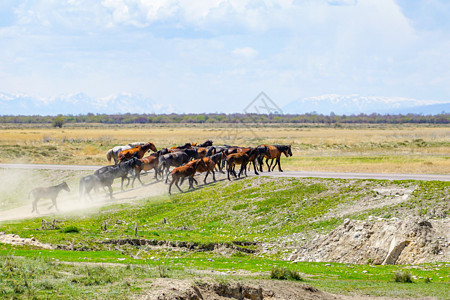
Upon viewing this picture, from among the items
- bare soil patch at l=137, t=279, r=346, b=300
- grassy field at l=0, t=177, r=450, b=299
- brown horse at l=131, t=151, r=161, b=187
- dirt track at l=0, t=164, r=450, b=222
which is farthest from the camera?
brown horse at l=131, t=151, r=161, b=187

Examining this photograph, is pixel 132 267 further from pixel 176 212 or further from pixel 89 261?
pixel 176 212

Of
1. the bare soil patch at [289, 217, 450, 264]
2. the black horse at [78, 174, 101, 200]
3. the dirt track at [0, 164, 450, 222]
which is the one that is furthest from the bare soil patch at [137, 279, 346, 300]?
the black horse at [78, 174, 101, 200]

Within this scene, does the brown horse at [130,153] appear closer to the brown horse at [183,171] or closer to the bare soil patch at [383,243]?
the brown horse at [183,171]

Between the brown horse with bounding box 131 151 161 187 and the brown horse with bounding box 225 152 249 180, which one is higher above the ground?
the brown horse with bounding box 225 152 249 180

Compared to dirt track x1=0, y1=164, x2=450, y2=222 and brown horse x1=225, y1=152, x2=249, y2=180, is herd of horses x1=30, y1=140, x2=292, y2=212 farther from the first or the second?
dirt track x1=0, y1=164, x2=450, y2=222

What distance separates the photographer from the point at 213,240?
22.8 metres

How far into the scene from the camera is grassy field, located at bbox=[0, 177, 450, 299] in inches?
494

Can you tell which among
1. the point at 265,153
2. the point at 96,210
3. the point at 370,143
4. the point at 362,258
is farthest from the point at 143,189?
the point at 370,143

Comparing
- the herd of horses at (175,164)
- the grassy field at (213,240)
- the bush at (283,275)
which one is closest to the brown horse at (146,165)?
the herd of horses at (175,164)

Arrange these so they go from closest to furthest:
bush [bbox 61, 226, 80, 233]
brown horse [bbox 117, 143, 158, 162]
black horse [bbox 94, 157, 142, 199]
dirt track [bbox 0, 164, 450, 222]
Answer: bush [bbox 61, 226, 80, 233] → dirt track [bbox 0, 164, 450, 222] → black horse [bbox 94, 157, 142, 199] → brown horse [bbox 117, 143, 158, 162]

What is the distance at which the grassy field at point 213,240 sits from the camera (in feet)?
41.2

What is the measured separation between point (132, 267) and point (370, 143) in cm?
6676

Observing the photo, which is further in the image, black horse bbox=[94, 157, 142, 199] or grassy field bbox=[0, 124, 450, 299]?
black horse bbox=[94, 157, 142, 199]

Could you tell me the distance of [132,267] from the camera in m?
14.3
